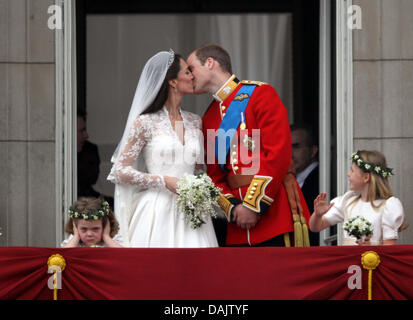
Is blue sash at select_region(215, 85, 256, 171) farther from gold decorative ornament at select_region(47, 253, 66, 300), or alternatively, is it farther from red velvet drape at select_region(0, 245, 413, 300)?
gold decorative ornament at select_region(47, 253, 66, 300)

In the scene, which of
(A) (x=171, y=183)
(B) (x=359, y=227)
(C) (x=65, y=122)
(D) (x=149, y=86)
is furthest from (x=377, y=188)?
(C) (x=65, y=122)

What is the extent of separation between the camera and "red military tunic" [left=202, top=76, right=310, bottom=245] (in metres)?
6.63

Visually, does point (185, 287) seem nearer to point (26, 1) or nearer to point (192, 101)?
point (26, 1)

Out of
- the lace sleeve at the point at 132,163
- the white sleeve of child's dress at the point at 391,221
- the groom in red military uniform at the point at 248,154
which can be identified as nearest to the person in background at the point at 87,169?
the lace sleeve at the point at 132,163

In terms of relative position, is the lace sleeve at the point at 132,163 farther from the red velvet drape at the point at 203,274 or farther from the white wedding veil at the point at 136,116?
the red velvet drape at the point at 203,274

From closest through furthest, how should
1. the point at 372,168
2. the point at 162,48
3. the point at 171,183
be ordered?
the point at 372,168 < the point at 171,183 < the point at 162,48

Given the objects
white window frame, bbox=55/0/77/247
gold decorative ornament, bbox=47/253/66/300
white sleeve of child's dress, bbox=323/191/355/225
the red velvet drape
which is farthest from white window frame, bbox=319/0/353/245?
gold decorative ornament, bbox=47/253/66/300

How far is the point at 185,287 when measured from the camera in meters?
5.65

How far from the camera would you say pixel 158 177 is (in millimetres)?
6691

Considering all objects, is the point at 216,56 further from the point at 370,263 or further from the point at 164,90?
the point at 370,263

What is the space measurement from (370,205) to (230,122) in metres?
1.09

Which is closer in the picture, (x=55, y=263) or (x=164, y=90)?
(x=55, y=263)

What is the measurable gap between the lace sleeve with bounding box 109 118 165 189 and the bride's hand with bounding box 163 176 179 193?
28 mm

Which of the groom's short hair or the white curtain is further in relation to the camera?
the white curtain
